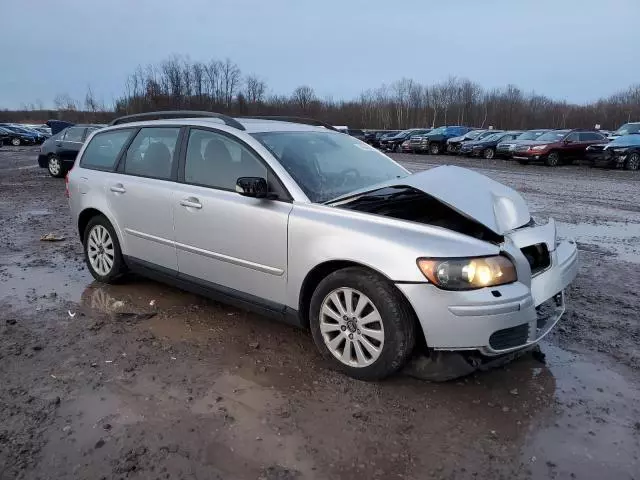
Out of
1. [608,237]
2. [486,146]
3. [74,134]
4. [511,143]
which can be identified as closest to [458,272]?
[608,237]

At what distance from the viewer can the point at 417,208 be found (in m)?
3.95

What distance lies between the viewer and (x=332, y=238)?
134 inches

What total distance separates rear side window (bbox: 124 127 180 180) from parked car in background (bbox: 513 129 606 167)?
21.6 metres

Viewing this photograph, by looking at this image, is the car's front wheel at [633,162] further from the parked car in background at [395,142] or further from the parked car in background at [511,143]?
the parked car in background at [395,142]

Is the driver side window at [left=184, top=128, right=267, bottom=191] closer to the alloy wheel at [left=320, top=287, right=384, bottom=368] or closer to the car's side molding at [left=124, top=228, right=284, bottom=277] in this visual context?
the car's side molding at [left=124, top=228, right=284, bottom=277]

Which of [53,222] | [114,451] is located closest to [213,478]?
[114,451]

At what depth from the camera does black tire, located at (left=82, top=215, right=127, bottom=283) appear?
5.13 meters

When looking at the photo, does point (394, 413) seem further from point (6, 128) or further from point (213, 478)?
point (6, 128)

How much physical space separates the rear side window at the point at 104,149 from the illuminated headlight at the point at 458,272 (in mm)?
3475

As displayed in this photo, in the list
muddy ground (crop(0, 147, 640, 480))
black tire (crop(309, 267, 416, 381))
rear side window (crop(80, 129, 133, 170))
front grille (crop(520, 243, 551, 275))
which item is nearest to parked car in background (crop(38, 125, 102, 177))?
rear side window (crop(80, 129, 133, 170))

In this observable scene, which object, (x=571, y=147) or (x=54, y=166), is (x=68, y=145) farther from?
(x=571, y=147)

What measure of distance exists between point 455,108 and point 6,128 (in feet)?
223

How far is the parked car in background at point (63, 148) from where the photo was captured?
16031 mm

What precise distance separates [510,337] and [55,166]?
16.4 m
